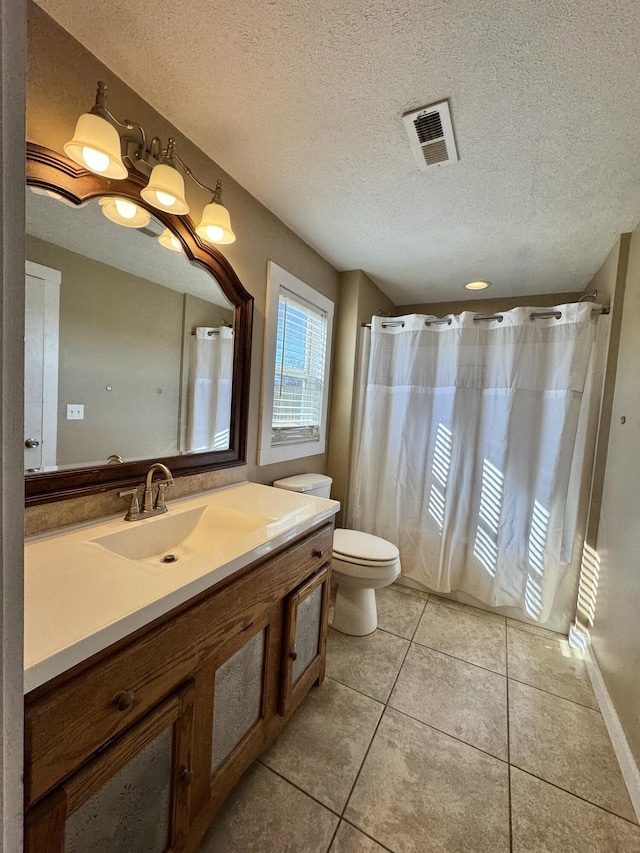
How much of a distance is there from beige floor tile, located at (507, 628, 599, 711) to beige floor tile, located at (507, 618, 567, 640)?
21 mm

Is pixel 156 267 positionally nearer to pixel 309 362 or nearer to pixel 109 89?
pixel 109 89

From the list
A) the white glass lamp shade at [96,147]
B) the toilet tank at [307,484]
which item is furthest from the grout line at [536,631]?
the white glass lamp shade at [96,147]

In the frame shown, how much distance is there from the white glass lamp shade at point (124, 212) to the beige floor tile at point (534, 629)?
9.21 feet

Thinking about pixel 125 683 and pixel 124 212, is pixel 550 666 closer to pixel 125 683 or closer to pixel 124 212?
pixel 125 683

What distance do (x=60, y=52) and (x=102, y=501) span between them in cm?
127

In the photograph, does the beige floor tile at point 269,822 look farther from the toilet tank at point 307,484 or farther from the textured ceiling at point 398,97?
the textured ceiling at point 398,97

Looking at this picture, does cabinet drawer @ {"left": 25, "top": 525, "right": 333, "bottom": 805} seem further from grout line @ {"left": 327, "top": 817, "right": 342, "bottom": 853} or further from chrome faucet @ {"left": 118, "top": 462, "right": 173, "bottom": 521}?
grout line @ {"left": 327, "top": 817, "right": 342, "bottom": 853}

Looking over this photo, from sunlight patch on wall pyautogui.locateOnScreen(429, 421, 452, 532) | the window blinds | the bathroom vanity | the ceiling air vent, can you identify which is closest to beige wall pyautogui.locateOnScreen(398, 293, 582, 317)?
sunlight patch on wall pyautogui.locateOnScreen(429, 421, 452, 532)

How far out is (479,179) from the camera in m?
1.40

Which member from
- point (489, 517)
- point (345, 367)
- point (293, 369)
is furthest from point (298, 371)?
point (489, 517)

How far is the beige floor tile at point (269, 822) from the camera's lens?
3.27 ft

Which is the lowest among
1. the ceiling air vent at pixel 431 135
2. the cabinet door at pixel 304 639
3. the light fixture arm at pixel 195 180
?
the cabinet door at pixel 304 639

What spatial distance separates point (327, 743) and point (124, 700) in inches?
39.6

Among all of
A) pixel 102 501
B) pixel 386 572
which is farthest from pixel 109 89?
pixel 386 572
